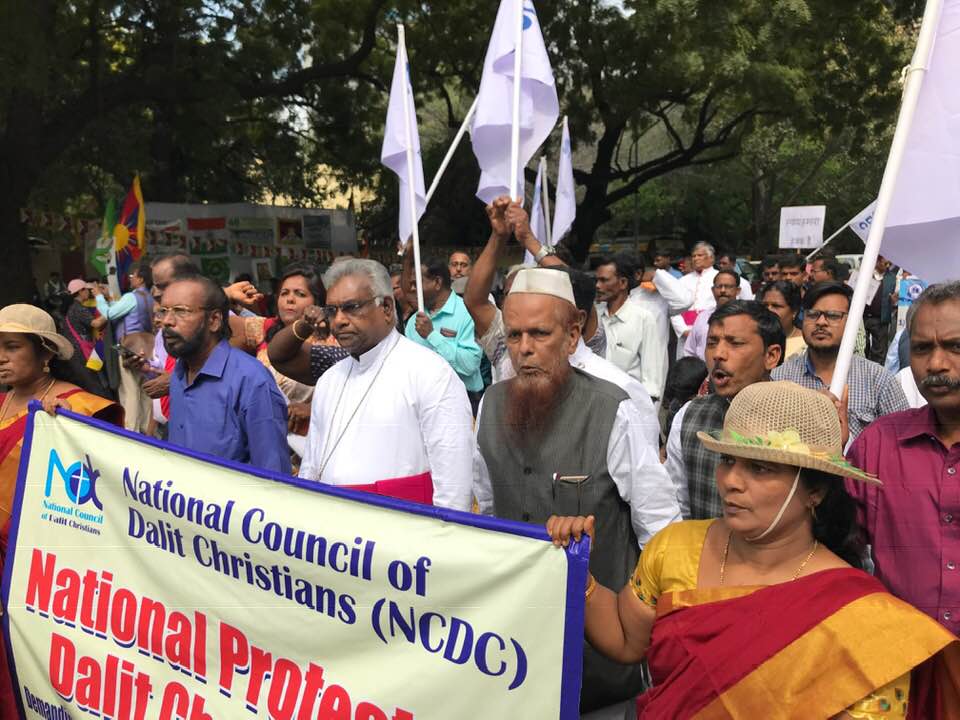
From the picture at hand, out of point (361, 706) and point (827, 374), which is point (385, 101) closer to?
point (827, 374)

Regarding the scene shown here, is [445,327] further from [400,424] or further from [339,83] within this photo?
[339,83]

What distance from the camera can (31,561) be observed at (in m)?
3.71

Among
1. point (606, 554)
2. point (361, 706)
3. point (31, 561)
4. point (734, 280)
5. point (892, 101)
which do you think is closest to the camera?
point (361, 706)

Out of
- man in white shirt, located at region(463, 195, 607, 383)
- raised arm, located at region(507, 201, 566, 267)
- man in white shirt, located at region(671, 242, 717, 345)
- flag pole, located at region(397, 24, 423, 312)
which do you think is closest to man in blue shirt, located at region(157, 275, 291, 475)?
man in white shirt, located at region(463, 195, 607, 383)

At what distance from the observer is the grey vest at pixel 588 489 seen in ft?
9.92

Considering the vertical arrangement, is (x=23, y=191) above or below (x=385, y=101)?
below

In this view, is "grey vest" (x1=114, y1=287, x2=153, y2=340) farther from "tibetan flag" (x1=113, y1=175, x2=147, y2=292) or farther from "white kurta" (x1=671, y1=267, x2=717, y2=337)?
"white kurta" (x1=671, y1=267, x2=717, y2=337)

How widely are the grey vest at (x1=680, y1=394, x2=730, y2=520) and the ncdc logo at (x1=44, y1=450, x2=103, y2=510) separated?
80.0 inches

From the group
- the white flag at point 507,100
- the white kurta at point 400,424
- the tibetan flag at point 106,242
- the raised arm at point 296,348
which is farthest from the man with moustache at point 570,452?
the tibetan flag at point 106,242

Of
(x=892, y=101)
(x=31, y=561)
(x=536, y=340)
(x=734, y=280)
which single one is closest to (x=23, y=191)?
(x=734, y=280)

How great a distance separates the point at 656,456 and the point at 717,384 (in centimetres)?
85

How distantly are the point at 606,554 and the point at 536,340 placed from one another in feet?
2.19

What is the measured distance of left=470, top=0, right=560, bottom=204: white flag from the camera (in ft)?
19.0

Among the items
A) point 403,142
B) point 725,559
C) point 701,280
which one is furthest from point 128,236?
point 725,559
